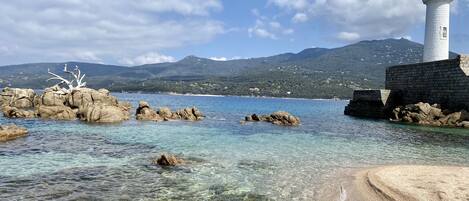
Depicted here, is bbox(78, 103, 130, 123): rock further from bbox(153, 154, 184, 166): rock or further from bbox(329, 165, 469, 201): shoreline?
bbox(329, 165, 469, 201): shoreline

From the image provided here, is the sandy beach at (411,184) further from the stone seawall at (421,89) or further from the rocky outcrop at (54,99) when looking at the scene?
the rocky outcrop at (54,99)

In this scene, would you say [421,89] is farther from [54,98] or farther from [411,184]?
[54,98]

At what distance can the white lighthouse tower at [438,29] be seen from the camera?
45.0 meters

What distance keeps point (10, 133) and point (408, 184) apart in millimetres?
22240

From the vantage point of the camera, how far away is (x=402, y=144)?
83.6ft

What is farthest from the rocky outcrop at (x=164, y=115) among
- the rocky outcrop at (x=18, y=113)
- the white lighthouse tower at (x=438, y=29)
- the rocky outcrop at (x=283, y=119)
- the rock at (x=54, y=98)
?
the white lighthouse tower at (x=438, y=29)

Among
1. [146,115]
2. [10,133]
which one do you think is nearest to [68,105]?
[146,115]

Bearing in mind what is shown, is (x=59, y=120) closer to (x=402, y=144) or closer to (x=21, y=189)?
(x=21, y=189)

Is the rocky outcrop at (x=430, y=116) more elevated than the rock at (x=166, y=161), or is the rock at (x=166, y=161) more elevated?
the rocky outcrop at (x=430, y=116)

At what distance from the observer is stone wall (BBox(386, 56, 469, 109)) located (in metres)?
38.9

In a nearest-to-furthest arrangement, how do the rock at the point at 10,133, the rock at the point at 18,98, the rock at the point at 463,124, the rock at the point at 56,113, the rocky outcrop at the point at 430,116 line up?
1. the rock at the point at 10,133
2. the rock at the point at 463,124
3. the rocky outcrop at the point at 430,116
4. the rock at the point at 56,113
5. the rock at the point at 18,98

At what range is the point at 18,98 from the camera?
58125 millimetres

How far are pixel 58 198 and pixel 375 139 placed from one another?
2249 centimetres

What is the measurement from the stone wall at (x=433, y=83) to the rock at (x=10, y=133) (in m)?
38.2
